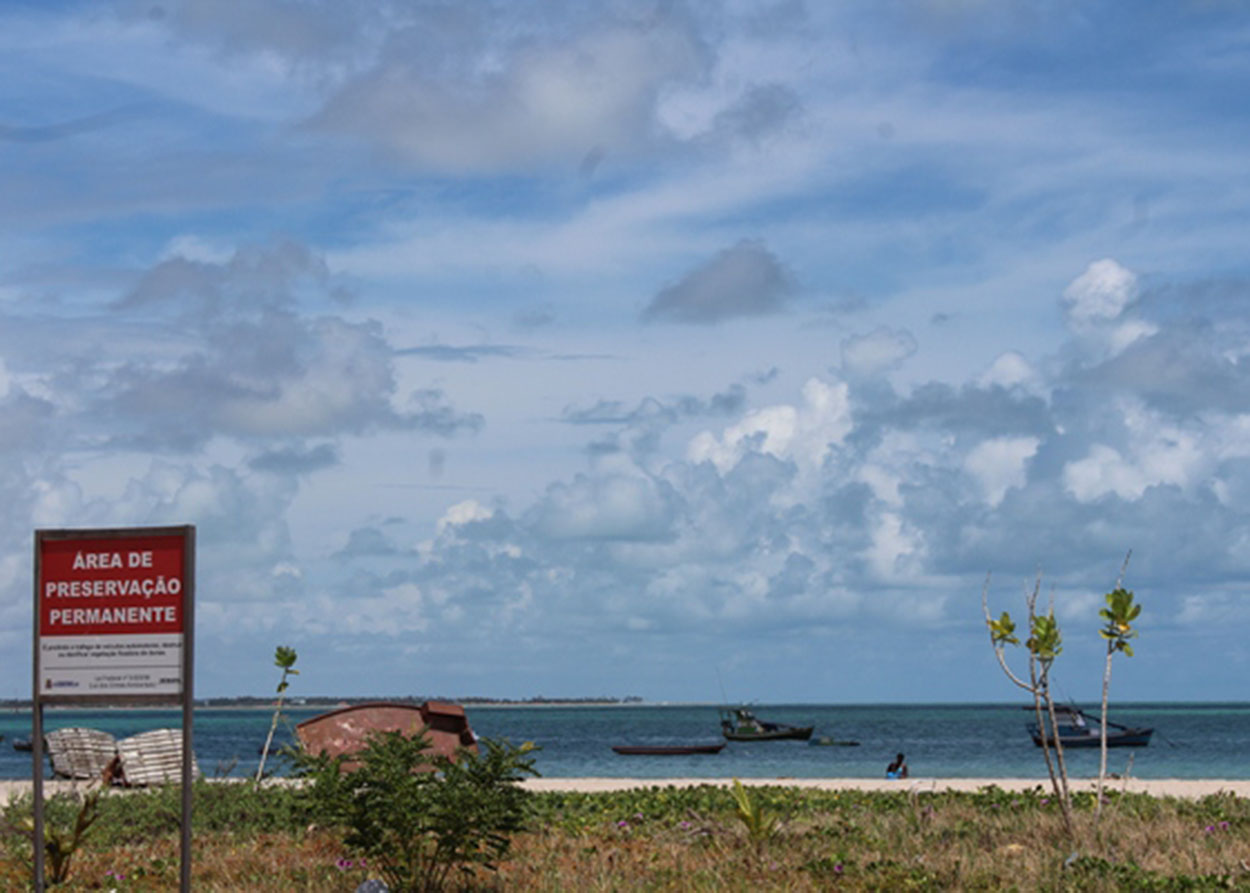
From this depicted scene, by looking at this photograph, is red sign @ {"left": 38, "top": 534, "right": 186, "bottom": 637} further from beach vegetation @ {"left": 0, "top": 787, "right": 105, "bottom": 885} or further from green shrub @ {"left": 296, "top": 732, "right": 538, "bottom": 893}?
beach vegetation @ {"left": 0, "top": 787, "right": 105, "bottom": 885}

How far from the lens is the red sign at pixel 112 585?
1183cm

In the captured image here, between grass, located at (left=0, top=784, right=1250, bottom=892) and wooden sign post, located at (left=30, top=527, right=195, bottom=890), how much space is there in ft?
7.79

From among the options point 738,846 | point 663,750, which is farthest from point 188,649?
point 663,750

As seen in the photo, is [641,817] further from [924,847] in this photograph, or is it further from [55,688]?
[55,688]

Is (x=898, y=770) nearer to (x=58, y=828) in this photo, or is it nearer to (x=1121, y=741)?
(x=58, y=828)

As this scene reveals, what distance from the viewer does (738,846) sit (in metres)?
15.1

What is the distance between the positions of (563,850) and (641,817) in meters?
2.27

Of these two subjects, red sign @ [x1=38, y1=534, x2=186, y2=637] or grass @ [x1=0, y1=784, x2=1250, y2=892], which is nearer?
red sign @ [x1=38, y1=534, x2=186, y2=637]

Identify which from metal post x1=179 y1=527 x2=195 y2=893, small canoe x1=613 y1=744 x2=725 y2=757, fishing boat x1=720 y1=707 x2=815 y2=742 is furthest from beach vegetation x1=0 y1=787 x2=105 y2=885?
fishing boat x1=720 y1=707 x2=815 y2=742

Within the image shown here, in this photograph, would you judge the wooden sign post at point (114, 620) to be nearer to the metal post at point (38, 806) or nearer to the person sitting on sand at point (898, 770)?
the metal post at point (38, 806)

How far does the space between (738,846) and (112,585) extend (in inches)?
269

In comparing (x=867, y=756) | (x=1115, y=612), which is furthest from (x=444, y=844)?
(x=867, y=756)

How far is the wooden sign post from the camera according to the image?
1175cm

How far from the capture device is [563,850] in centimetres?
1526
